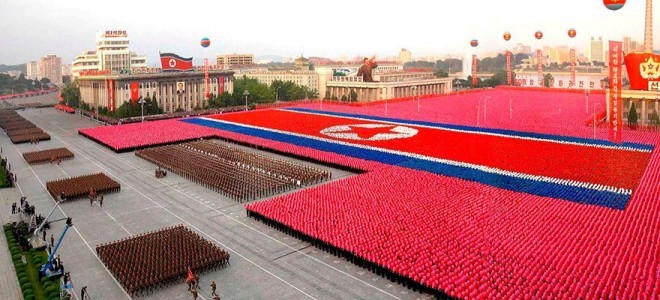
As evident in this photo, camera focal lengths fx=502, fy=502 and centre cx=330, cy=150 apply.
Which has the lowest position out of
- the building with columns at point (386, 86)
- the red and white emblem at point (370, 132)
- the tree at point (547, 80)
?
the red and white emblem at point (370, 132)

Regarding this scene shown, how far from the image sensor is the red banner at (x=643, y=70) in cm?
4966

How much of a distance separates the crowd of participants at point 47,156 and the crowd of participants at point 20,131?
369 inches

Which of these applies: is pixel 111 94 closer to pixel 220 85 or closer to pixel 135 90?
pixel 135 90

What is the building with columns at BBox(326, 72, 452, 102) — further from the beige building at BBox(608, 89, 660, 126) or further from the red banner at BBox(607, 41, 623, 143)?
the red banner at BBox(607, 41, 623, 143)

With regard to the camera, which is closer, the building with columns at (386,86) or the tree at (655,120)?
the tree at (655,120)

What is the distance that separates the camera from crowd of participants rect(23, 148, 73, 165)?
44.4 meters

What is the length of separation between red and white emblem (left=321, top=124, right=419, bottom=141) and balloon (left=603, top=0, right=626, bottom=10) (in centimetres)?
2100

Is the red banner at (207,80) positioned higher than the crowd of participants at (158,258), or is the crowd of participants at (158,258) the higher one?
the red banner at (207,80)

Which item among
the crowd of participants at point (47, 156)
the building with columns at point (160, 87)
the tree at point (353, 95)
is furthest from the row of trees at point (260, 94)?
the crowd of participants at point (47, 156)

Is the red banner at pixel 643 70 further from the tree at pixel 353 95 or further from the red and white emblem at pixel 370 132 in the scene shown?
the tree at pixel 353 95

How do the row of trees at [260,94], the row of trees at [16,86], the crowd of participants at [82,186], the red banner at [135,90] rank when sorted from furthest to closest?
1. the row of trees at [16,86]
2. the row of trees at [260,94]
3. the red banner at [135,90]
4. the crowd of participants at [82,186]

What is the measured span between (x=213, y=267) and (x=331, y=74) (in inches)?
3797

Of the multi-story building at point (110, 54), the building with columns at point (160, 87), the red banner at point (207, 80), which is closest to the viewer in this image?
the building with columns at point (160, 87)

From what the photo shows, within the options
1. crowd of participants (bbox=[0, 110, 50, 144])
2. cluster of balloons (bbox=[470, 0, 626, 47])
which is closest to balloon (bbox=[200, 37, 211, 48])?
crowd of participants (bbox=[0, 110, 50, 144])
